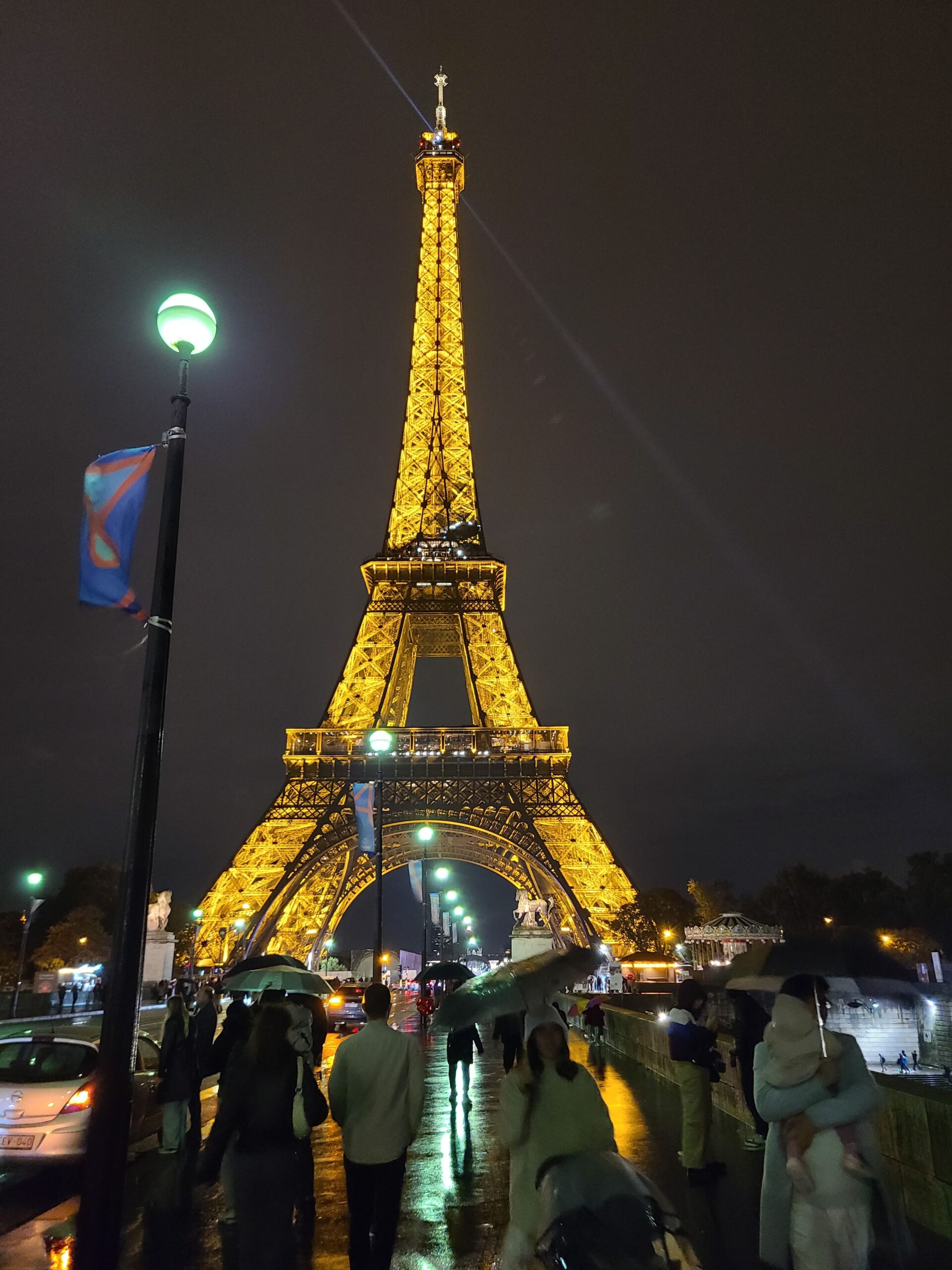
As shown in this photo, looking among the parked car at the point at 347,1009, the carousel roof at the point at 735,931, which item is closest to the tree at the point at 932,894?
the carousel roof at the point at 735,931

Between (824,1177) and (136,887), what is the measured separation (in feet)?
13.9

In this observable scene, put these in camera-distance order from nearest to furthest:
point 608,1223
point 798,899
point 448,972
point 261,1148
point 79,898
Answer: point 608,1223
point 261,1148
point 448,972
point 79,898
point 798,899

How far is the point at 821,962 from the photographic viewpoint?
569cm

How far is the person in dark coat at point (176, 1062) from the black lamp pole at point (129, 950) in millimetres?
3709

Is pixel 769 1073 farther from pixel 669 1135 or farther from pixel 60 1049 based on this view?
pixel 60 1049

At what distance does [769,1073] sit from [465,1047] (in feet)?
28.3

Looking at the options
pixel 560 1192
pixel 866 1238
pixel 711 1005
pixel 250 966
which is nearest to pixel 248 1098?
pixel 560 1192

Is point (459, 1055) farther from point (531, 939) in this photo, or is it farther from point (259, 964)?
point (531, 939)

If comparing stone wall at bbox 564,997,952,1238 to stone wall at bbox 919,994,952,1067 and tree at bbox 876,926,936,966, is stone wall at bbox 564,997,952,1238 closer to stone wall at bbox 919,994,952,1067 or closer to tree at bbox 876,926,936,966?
stone wall at bbox 919,994,952,1067

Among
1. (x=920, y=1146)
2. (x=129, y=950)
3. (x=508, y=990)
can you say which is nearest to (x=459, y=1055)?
(x=920, y=1146)

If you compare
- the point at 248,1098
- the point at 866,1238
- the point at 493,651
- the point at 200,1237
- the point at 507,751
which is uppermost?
the point at 493,651

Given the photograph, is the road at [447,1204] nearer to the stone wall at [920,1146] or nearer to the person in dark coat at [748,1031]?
the stone wall at [920,1146]

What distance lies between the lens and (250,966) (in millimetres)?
10008

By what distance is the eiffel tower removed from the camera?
43656mm
